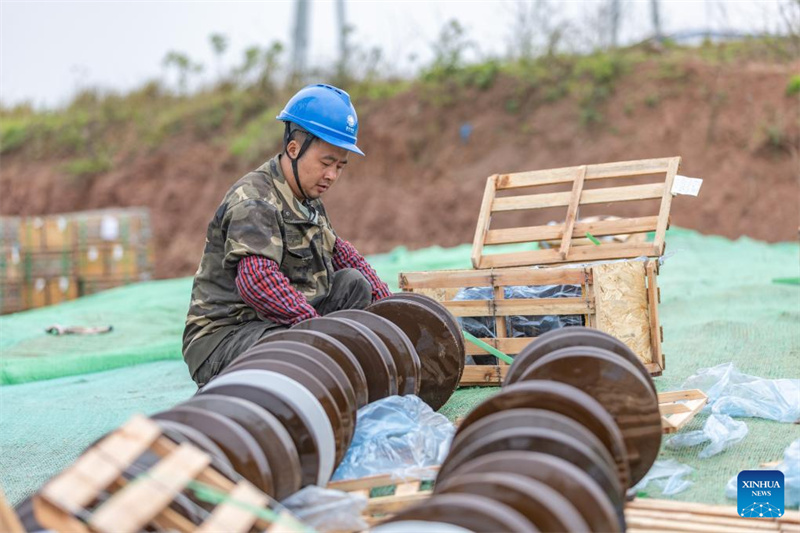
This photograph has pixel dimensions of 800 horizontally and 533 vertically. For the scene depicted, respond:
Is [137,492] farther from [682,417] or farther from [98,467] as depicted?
[682,417]

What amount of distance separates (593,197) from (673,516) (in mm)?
2960

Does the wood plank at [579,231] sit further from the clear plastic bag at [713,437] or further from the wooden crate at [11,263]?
the wooden crate at [11,263]

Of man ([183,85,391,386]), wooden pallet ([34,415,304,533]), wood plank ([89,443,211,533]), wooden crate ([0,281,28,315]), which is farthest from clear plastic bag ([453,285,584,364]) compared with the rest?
wooden crate ([0,281,28,315])

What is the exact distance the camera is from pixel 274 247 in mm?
4102

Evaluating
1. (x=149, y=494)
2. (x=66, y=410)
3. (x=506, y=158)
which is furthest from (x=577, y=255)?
(x=506, y=158)

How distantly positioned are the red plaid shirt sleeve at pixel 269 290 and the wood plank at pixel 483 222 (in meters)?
1.78

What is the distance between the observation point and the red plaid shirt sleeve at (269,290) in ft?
13.1

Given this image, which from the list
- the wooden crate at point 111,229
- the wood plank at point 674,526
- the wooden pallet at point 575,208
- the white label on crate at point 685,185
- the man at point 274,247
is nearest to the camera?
the wood plank at point 674,526

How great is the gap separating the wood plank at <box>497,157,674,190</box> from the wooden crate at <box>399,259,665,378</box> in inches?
34.0

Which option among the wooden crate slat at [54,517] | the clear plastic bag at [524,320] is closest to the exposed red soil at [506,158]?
the clear plastic bag at [524,320]

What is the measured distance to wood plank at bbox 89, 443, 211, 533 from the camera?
6.63 feet

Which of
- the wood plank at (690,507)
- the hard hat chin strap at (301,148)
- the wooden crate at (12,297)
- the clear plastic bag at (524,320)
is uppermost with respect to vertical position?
the hard hat chin strap at (301,148)

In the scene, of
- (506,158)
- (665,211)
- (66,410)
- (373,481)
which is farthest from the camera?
(506,158)

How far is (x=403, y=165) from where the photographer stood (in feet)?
60.5
